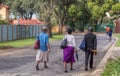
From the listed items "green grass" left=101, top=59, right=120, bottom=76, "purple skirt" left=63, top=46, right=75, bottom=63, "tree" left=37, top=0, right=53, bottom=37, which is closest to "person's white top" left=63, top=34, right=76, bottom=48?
"purple skirt" left=63, top=46, right=75, bottom=63

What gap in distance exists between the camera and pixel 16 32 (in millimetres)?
47250

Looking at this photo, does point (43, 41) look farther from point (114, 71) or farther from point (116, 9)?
point (116, 9)

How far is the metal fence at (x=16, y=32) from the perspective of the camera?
137 ft

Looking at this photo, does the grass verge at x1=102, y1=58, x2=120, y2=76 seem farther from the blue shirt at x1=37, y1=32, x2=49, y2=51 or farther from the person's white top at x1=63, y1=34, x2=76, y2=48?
the blue shirt at x1=37, y1=32, x2=49, y2=51

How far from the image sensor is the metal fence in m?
41.8

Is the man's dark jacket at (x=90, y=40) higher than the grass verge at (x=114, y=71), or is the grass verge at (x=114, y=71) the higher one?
the man's dark jacket at (x=90, y=40)

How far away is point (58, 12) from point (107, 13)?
12130 mm

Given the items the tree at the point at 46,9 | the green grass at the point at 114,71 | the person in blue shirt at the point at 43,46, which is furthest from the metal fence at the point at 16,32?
the green grass at the point at 114,71

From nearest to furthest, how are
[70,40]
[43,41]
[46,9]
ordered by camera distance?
[70,40]
[43,41]
[46,9]

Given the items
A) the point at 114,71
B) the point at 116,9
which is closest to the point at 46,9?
the point at 116,9

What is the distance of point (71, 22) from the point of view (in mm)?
83812

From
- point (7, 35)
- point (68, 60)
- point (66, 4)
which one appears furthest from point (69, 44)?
point (66, 4)

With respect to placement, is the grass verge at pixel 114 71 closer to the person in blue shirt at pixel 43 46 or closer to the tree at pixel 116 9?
the person in blue shirt at pixel 43 46

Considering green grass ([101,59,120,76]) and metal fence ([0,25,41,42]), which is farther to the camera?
metal fence ([0,25,41,42])
